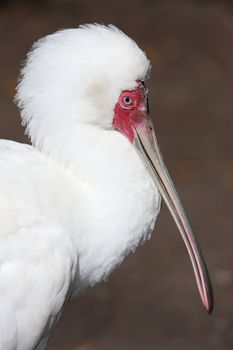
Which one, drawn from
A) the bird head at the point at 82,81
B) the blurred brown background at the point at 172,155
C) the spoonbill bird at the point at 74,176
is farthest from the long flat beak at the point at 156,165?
the blurred brown background at the point at 172,155

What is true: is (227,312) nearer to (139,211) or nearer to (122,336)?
(122,336)

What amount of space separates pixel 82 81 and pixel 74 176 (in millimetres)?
531

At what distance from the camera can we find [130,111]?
5.14 metres

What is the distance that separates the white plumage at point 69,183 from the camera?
4887 millimetres

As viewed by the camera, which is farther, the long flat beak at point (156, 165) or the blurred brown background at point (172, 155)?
the blurred brown background at point (172, 155)

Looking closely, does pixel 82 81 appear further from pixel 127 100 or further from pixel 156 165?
pixel 156 165

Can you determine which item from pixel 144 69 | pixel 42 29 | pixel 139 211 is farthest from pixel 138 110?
pixel 42 29

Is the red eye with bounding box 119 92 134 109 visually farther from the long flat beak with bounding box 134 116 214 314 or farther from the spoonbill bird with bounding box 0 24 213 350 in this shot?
the long flat beak with bounding box 134 116 214 314

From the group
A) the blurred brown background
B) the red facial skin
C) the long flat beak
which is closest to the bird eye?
the red facial skin

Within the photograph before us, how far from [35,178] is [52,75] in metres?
0.56

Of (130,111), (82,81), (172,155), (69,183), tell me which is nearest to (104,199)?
(69,183)

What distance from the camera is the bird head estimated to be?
196 inches

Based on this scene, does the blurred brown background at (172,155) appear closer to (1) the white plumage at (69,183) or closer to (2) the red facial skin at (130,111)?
(1) the white plumage at (69,183)

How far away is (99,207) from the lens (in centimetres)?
509
